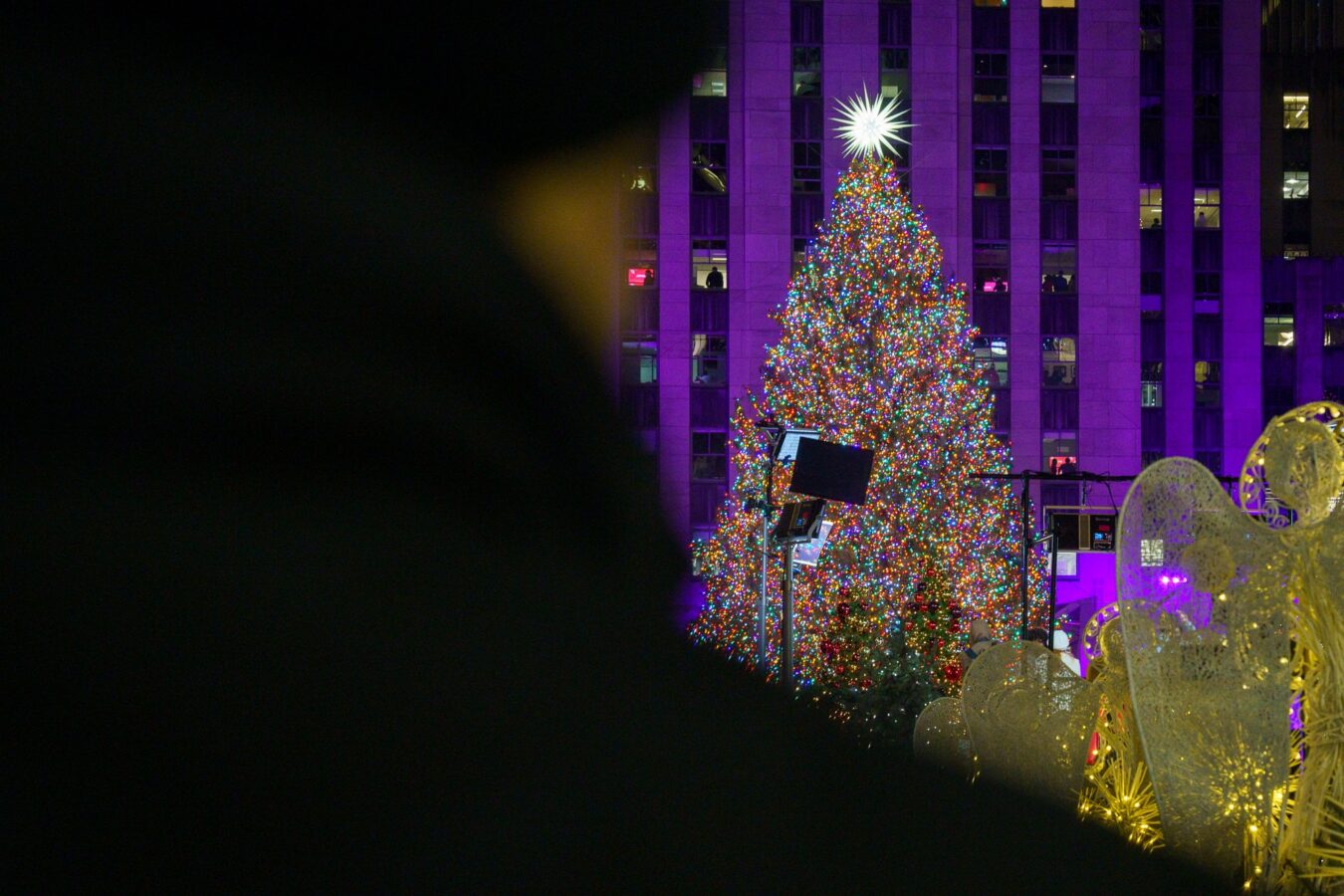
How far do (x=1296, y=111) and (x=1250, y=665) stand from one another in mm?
36072

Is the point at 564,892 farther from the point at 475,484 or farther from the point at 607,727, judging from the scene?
the point at 607,727

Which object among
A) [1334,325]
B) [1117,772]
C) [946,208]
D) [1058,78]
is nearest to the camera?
[1117,772]

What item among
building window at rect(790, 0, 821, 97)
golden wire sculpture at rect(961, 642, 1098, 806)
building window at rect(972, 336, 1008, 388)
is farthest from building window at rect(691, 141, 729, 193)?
golden wire sculpture at rect(961, 642, 1098, 806)

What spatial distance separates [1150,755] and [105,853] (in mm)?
3022

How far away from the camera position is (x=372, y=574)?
344cm

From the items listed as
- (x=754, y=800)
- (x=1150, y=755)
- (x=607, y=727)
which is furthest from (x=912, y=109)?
(x=1150, y=755)

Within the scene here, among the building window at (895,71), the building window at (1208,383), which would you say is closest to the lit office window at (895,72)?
the building window at (895,71)

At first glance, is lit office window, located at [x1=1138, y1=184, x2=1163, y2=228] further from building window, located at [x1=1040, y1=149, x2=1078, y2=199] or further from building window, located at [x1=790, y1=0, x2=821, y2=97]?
building window, located at [x1=790, y1=0, x2=821, y2=97]

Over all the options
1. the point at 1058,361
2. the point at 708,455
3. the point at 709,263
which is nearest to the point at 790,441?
the point at 708,455

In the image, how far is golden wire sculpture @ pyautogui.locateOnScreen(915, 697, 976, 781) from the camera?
6500 mm

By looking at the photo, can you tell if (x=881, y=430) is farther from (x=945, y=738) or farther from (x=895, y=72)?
(x=945, y=738)

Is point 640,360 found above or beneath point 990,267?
beneath

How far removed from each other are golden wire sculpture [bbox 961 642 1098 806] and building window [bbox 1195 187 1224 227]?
26255 millimetres

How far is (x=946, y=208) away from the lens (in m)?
26.5
